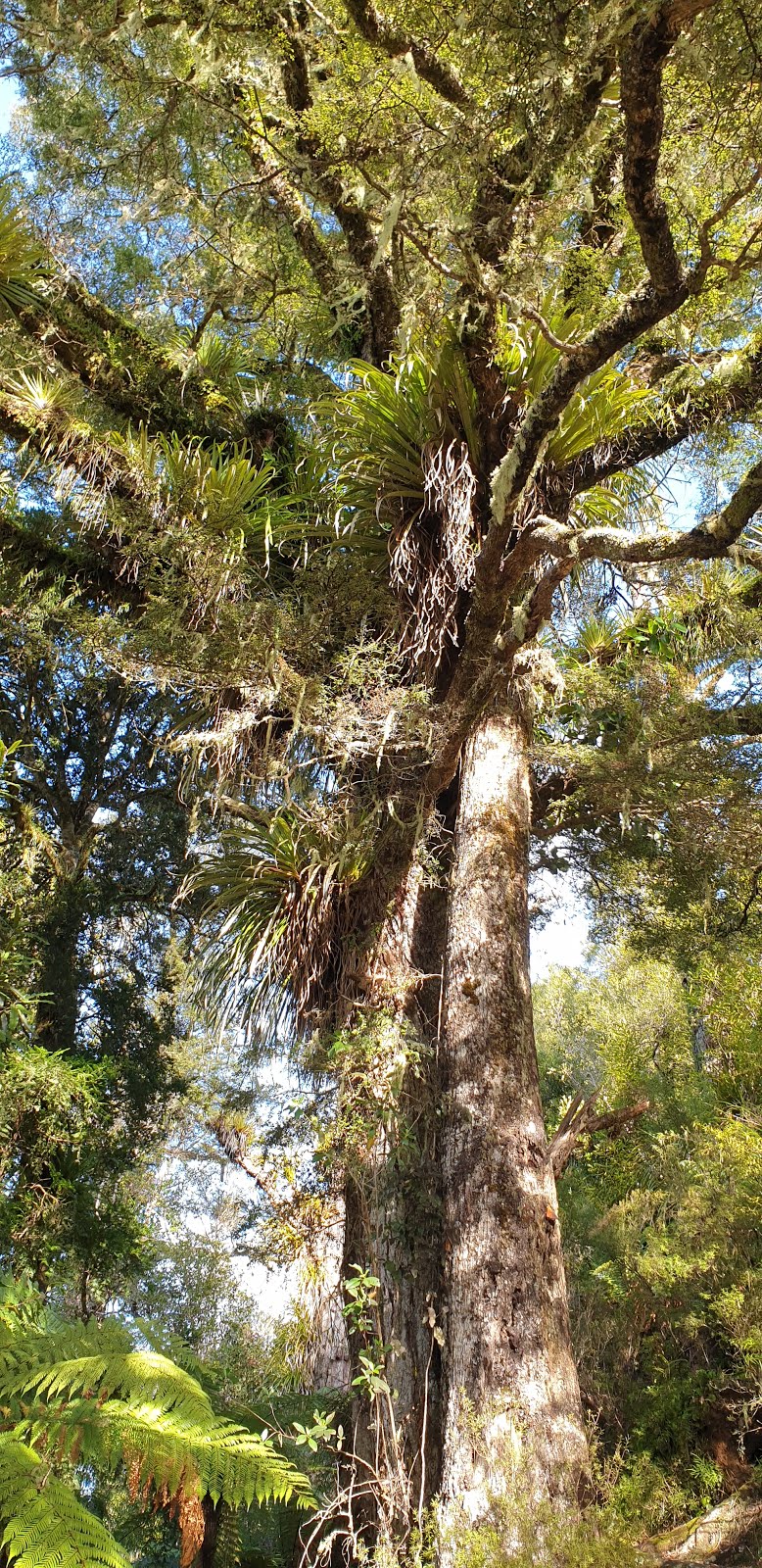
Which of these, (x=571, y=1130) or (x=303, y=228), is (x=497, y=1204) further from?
(x=303, y=228)

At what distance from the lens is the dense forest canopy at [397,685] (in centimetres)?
320

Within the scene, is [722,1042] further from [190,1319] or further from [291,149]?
[291,149]

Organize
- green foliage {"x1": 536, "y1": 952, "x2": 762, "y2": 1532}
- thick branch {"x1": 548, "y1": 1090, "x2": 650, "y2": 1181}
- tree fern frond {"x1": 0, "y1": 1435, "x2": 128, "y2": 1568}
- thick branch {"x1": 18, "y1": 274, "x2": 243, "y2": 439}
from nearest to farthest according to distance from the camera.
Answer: tree fern frond {"x1": 0, "y1": 1435, "x2": 128, "y2": 1568}
thick branch {"x1": 548, "y1": 1090, "x2": 650, "y2": 1181}
thick branch {"x1": 18, "y1": 274, "x2": 243, "y2": 439}
green foliage {"x1": 536, "y1": 952, "x2": 762, "y2": 1532}

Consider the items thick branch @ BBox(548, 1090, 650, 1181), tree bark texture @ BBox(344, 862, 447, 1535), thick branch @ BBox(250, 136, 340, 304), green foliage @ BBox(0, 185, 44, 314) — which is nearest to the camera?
tree bark texture @ BBox(344, 862, 447, 1535)

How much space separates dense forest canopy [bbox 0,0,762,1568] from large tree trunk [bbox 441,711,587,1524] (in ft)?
0.06

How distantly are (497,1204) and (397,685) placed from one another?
262 centimetres

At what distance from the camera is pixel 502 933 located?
4.28 metres

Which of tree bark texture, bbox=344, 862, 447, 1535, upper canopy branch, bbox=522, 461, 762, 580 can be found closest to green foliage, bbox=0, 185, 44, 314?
upper canopy branch, bbox=522, 461, 762, 580

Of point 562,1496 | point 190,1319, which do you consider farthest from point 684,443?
point 190,1319

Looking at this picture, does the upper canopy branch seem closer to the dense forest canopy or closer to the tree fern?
the dense forest canopy

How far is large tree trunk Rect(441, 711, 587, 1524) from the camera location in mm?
3080

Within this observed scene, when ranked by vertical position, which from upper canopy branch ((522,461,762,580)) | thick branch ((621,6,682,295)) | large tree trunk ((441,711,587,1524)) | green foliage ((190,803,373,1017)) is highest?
thick branch ((621,6,682,295))

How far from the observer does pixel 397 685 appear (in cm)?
522

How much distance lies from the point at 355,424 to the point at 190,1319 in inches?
486
